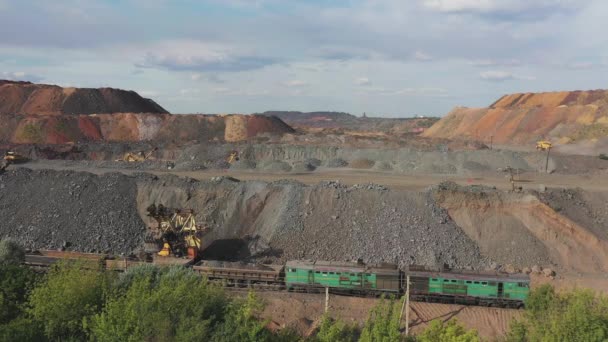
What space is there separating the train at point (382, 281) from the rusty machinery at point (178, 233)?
107 inches

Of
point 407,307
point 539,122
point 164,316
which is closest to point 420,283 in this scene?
point 407,307

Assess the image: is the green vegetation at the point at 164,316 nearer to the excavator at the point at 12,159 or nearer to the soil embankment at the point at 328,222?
the soil embankment at the point at 328,222

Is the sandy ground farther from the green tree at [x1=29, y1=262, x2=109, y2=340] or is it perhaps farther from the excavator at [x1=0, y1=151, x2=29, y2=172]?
the green tree at [x1=29, y1=262, x2=109, y2=340]

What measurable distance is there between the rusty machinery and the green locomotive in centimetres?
683

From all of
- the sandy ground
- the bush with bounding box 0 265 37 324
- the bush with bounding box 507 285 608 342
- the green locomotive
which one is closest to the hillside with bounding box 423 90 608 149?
the sandy ground

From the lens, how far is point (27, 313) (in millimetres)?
19328

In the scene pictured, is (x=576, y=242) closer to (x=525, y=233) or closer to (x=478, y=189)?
(x=525, y=233)

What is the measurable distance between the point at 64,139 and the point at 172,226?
5866cm

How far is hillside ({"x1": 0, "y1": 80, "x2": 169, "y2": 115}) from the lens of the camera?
9825 centimetres

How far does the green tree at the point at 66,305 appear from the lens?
705 inches

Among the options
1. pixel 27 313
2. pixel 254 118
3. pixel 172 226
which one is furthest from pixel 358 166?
pixel 27 313

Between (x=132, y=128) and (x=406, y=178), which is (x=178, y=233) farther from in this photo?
(x=132, y=128)

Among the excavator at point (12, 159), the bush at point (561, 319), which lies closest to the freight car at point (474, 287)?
Answer: the bush at point (561, 319)

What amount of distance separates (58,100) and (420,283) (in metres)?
93.0
